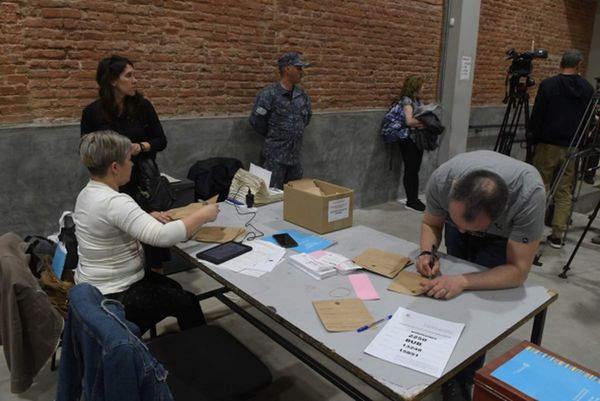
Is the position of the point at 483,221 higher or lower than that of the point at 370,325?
higher

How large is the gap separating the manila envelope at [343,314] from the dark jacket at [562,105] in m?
3.43

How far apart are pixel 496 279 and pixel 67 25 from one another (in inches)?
120

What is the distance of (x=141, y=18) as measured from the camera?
3324 millimetres

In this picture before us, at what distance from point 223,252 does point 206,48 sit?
2.36m

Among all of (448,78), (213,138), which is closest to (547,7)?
(448,78)

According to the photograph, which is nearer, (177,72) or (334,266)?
(334,266)

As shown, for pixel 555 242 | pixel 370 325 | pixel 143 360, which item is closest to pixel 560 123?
pixel 555 242

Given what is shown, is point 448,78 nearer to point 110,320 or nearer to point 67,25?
point 67,25

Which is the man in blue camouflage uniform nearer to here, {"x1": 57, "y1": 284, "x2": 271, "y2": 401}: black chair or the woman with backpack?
the woman with backpack

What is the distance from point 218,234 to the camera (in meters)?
2.10

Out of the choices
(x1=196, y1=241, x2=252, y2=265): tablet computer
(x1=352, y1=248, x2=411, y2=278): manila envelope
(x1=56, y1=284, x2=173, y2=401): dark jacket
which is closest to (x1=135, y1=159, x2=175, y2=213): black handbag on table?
(x1=196, y1=241, x2=252, y2=265): tablet computer

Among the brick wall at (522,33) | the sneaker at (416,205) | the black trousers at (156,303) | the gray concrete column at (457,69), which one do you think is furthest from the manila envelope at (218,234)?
the brick wall at (522,33)

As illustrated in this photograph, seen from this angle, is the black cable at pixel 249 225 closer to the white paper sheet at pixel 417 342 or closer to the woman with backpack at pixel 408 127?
the white paper sheet at pixel 417 342

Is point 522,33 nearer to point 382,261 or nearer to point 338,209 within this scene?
point 338,209
